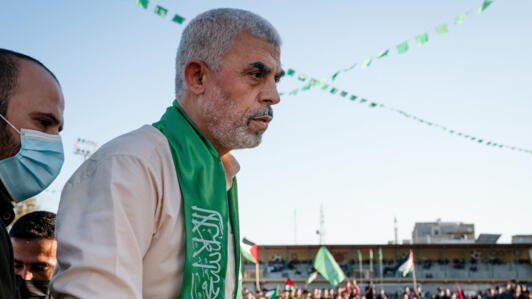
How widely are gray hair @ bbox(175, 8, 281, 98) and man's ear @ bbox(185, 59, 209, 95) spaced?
2cm

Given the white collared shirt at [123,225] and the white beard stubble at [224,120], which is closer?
the white collared shirt at [123,225]

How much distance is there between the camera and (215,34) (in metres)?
1.78

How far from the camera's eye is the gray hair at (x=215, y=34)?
1759mm

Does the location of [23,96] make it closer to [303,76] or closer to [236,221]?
[236,221]

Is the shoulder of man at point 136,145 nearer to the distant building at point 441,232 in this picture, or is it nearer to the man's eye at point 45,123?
the man's eye at point 45,123

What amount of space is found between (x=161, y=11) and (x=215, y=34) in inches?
260

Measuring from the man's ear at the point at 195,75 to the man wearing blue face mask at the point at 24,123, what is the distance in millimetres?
592

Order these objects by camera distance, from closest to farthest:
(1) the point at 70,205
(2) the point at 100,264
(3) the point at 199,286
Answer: (2) the point at 100,264, (1) the point at 70,205, (3) the point at 199,286

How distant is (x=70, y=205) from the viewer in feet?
Answer: 4.21

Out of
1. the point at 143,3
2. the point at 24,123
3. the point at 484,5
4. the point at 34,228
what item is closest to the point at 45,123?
the point at 24,123

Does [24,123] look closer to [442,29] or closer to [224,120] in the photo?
[224,120]

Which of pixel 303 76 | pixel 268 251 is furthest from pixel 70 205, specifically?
pixel 268 251

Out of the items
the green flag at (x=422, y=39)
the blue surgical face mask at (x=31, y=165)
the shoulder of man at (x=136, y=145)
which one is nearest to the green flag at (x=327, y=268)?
the green flag at (x=422, y=39)

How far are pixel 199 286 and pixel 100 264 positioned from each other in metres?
0.32
